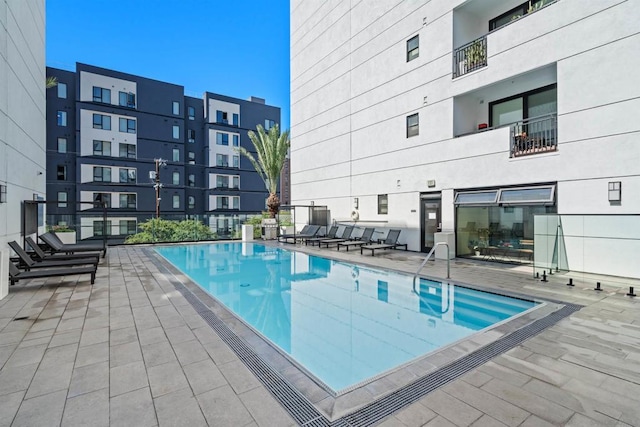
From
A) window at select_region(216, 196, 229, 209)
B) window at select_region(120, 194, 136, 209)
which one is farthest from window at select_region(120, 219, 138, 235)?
→ window at select_region(216, 196, 229, 209)

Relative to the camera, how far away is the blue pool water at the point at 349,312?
4.04 m

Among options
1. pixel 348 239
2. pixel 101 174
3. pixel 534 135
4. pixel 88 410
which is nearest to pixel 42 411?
pixel 88 410

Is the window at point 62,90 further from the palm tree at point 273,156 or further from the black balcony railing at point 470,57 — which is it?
the black balcony railing at point 470,57

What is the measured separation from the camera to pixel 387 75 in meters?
13.4

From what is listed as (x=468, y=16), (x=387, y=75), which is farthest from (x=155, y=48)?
(x=468, y=16)

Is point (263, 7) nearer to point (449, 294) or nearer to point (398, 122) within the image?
point (398, 122)

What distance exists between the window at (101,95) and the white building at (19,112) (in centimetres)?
1612

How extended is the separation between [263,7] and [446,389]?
28.5 metres

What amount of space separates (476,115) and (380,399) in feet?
36.6

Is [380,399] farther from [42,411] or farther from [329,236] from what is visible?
[329,236]

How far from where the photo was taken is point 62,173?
86.4ft

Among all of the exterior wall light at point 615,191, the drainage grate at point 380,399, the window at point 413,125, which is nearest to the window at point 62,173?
the window at point 413,125

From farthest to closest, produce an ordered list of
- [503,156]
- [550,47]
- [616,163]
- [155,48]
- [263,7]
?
[155,48], [263,7], [503,156], [550,47], [616,163]

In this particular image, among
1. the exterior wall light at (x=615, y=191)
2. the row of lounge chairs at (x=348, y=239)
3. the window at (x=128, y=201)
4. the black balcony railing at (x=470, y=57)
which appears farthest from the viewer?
the window at (x=128, y=201)
